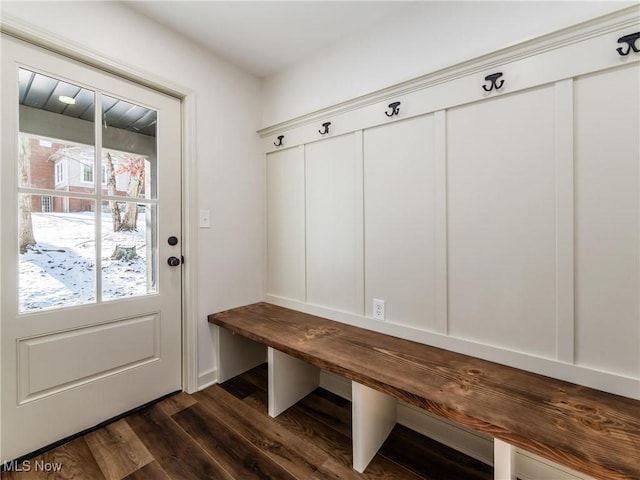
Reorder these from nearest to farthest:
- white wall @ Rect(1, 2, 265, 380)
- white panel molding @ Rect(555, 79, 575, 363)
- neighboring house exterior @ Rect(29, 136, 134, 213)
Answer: white panel molding @ Rect(555, 79, 575, 363), neighboring house exterior @ Rect(29, 136, 134, 213), white wall @ Rect(1, 2, 265, 380)

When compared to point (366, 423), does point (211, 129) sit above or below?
above

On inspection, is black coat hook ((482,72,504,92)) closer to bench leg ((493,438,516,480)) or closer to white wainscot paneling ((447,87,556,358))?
white wainscot paneling ((447,87,556,358))

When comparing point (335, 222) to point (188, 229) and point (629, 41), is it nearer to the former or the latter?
point (188, 229)

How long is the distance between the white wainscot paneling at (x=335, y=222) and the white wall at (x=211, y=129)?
1.75ft

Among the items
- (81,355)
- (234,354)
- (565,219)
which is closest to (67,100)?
(81,355)

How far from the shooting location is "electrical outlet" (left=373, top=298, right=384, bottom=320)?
1.71 m

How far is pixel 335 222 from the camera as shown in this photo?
1.92 metres

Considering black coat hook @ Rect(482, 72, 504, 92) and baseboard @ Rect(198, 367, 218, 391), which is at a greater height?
black coat hook @ Rect(482, 72, 504, 92)

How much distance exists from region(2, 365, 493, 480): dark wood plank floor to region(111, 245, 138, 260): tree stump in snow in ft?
3.11

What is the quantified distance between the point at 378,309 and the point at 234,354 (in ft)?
3.90

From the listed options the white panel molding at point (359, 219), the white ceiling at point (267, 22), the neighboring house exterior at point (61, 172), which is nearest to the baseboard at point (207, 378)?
the white panel molding at point (359, 219)

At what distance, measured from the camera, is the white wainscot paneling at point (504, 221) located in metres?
1.21

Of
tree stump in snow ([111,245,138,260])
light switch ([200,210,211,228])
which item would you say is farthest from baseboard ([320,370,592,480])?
tree stump in snow ([111,245,138,260])

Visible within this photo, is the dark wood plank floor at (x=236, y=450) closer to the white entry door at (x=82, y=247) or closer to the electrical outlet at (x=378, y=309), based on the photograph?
the white entry door at (x=82, y=247)
